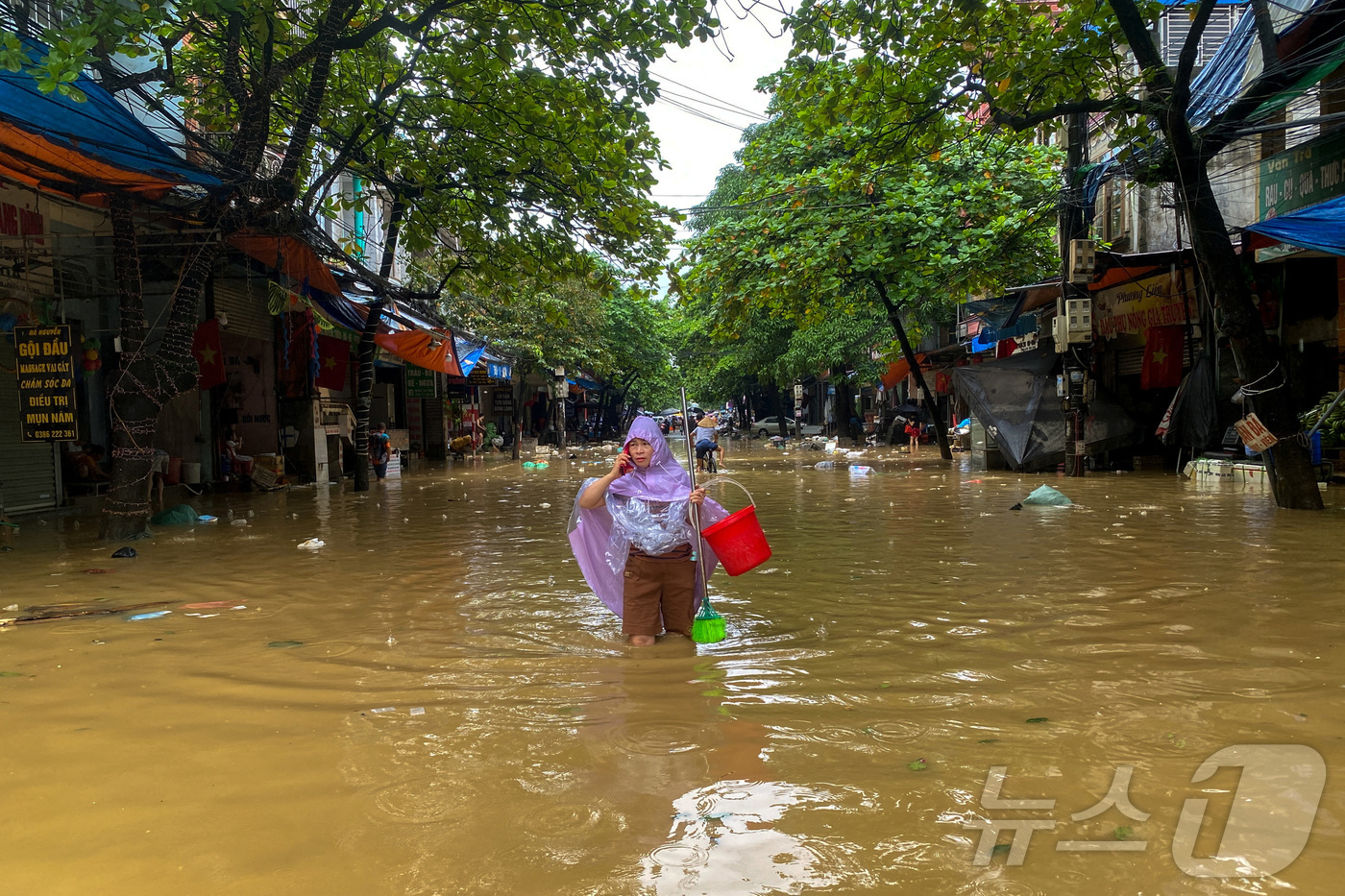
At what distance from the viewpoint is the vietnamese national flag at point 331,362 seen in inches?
714

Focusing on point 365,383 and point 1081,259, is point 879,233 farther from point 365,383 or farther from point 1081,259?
point 365,383

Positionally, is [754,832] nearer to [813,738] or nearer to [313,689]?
[813,738]

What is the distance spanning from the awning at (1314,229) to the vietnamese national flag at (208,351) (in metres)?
13.5

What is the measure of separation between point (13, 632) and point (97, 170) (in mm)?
4673

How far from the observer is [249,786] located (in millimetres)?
3273

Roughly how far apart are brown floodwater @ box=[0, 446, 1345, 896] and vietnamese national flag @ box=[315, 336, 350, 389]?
1034 centimetres

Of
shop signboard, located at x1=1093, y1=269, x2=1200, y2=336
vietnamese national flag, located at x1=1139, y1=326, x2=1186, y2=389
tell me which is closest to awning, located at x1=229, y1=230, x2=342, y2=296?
shop signboard, located at x1=1093, y1=269, x2=1200, y2=336

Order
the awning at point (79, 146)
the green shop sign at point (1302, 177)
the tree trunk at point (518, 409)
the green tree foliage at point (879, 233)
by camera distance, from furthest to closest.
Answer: the tree trunk at point (518, 409)
the green tree foliage at point (879, 233)
the green shop sign at point (1302, 177)
the awning at point (79, 146)

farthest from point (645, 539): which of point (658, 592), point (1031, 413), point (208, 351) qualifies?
point (1031, 413)

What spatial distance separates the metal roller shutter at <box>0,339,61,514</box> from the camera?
478 inches

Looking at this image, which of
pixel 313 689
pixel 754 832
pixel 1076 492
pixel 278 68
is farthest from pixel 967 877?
pixel 1076 492

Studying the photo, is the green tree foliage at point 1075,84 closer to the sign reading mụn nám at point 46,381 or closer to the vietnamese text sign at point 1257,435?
the vietnamese text sign at point 1257,435

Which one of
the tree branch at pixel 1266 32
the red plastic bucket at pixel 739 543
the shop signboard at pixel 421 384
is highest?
the tree branch at pixel 1266 32

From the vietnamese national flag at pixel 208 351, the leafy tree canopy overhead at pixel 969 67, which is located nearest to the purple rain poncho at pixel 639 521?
the leafy tree canopy overhead at pixel 969 67
